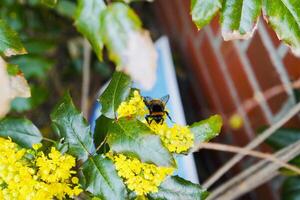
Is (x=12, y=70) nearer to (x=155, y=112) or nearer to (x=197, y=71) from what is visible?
(x=155, y=112)

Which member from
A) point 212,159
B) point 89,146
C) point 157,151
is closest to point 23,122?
point 89,146

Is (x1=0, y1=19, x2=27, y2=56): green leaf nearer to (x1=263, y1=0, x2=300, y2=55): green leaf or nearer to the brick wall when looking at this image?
(x1=263, y1=0, x2=300, y2=55): green leaf

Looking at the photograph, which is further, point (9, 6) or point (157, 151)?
point (9, 6)

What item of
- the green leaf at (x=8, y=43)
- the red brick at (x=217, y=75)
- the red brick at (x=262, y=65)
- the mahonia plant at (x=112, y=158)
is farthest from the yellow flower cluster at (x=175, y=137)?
the red brick at (x=217, y=75)

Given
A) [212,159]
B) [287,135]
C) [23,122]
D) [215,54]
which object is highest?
[215,54]

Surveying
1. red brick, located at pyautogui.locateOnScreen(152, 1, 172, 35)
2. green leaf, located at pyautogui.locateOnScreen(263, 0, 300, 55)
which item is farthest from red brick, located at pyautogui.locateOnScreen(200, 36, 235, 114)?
green leaf, located at pyautogui.locateOnScreen(263, 0, 300, 55)

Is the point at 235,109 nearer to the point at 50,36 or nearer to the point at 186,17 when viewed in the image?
the point at 186,17

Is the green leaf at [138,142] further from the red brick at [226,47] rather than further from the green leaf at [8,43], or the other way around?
the red brick at [226,47]
